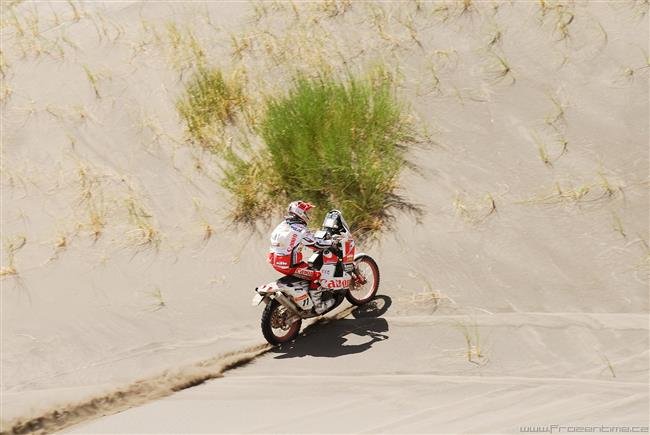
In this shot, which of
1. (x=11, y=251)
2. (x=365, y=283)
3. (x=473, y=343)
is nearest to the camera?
(x=473, y=343)

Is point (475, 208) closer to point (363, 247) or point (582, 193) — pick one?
point (582, 193)

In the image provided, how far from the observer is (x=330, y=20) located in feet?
43.1

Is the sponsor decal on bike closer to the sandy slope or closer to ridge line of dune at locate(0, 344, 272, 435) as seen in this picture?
the sandy slope

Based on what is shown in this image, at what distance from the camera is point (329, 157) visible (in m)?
9.90

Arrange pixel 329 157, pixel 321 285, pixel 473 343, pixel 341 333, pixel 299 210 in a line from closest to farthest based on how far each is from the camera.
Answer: pixel 473 343 → pixel 299 210 → pixel 321 285 → pixel 341 333 → pixel 329 157

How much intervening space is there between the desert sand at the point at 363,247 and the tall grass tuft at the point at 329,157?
0.32 metres

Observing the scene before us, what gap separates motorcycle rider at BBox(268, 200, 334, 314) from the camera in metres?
8.02

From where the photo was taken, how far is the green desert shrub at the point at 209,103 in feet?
38.0

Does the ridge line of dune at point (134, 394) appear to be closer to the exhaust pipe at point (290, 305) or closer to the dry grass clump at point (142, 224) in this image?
the exhaust pipe at point (290, 305)

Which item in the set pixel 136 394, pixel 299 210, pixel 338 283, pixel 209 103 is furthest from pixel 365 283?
pixel 209 103

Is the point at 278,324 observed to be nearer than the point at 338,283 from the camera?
Yes

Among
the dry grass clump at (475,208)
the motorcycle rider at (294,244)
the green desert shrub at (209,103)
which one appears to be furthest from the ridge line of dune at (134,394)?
the green desert shrub at (209,103)

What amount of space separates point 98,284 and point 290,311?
270cm

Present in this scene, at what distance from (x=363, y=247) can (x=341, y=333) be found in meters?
1.43
